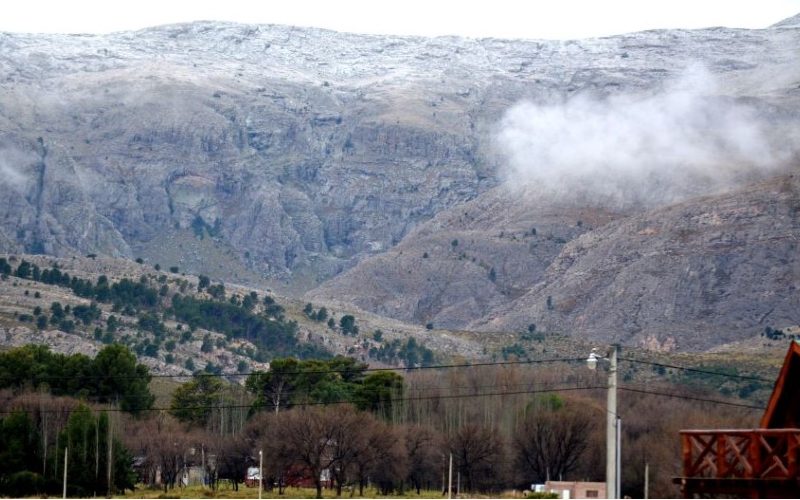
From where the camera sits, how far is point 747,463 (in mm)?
42344

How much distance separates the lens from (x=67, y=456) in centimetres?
12800

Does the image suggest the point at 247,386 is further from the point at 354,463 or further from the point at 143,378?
the point at 354,463

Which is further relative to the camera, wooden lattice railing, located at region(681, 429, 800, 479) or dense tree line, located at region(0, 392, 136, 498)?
dense tree line, located at region(0, 392, 136, 498)

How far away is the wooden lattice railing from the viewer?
136ft

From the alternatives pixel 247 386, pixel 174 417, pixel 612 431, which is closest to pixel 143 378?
pixel 174 417

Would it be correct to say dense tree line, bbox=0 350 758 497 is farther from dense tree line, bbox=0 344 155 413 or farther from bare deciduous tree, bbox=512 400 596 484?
dense tree line, bbox=0 344 155 413

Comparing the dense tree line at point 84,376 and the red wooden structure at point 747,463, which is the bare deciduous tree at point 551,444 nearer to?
the dense tree line at point 84,376

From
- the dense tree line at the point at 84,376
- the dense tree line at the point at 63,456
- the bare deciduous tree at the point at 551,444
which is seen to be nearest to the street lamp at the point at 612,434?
the dense tree line at the point at 63,456

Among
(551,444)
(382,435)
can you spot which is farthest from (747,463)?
(551,444)

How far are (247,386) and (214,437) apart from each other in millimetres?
29127

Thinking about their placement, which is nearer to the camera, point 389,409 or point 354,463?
point 354,463

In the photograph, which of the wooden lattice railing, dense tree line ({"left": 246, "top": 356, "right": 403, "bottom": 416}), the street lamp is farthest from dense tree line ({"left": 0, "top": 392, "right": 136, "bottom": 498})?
the wooden lattice railing

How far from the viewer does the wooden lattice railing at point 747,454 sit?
41500mm

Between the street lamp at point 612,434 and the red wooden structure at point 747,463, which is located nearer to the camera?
the red wooden structure at point 747,463
